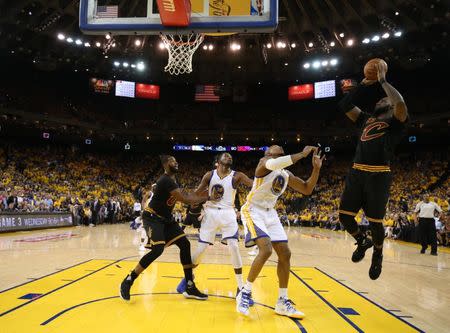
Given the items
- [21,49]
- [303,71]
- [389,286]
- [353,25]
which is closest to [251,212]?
[389,286]

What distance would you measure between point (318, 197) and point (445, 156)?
33.5ft

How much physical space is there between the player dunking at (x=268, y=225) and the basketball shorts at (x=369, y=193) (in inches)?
30.3

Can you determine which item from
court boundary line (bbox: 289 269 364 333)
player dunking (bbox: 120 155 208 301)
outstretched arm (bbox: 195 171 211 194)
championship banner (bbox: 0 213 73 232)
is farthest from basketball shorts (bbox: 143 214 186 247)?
championship banner (bbox: 0 213 73 232)

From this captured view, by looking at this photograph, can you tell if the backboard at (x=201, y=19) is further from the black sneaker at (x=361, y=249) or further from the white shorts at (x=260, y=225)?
the black sneaker at (x=361, y=249)

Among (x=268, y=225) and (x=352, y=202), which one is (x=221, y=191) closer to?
(x=268, y=225)

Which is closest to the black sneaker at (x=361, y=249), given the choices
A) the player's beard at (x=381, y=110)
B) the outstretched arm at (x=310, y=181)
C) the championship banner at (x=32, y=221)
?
the outstretched arm at (x=310, y=181)

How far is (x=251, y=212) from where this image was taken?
5.99 meters

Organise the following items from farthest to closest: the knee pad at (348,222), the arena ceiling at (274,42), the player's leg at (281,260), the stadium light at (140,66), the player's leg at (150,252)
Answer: the stadium light at (140,66), the arena ceiling at (274,42), the player's leg at (150,252), the player's leg at (281,260), the knee pad at (348,222)

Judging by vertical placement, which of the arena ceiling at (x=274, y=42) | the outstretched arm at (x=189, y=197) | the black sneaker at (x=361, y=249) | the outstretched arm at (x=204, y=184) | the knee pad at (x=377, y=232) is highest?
the arena ceiling at (x=274, y=42)

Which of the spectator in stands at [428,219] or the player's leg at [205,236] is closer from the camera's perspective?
the player's leg at [205,236]

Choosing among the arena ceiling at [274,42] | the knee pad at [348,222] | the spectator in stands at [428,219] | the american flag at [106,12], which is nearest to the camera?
the knee pad at [348,222]

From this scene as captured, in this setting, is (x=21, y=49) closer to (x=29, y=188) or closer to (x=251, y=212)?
(x=29, y=188)

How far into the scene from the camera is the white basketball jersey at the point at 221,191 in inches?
272

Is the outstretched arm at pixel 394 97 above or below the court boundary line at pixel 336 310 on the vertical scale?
above
